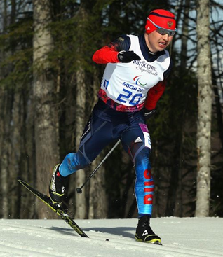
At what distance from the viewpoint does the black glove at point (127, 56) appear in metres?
6.08

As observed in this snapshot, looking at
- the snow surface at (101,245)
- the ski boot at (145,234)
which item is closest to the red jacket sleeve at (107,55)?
the ski boot at (145,234)

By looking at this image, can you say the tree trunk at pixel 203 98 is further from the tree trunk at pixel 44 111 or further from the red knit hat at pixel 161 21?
the red knit hat at pixel 161 21

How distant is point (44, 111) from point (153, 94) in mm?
7569

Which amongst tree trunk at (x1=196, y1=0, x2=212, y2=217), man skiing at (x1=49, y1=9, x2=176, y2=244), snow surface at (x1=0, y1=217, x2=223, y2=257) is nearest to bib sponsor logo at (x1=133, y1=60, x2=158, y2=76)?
man skiing at (x1=49, y1=9, x2=176, y2=244)

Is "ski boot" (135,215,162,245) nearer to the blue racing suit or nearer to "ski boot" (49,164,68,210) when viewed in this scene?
the blue racing suit

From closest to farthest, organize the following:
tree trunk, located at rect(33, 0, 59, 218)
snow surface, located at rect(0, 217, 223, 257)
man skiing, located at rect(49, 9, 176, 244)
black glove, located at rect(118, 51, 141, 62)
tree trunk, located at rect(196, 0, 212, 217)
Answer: snow surface, located at rect(0, 217, 223, 257) < black glove, located at rect(118, 51, 141, 62) < man skiing, located at rect(49, 9, 176, 244) < tree trunk, located at rect(196, 0, 212, 217) < tree trunk, located at rect(33, 0, 59, 218)

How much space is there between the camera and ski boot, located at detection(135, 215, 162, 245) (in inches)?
240

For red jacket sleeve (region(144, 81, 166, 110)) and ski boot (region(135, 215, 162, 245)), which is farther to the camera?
red jacket sleeve (region(144, 81, 166, 110))

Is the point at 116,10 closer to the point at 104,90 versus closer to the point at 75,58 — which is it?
A: the point at 75,58

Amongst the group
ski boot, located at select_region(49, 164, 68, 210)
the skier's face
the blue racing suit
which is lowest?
ski boot, located at select_region(49, 164, 68, 210)

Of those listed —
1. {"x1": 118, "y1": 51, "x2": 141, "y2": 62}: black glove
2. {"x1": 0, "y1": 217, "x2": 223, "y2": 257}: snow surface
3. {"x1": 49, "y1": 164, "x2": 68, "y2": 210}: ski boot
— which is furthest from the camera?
{"x1": 49, "y1": 164, "x2": 68, "y2": 210}: ski boot

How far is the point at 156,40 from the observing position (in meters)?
6.30

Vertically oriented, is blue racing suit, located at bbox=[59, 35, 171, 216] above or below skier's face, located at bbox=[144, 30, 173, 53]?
below

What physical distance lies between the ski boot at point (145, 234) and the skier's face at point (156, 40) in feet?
5.14
